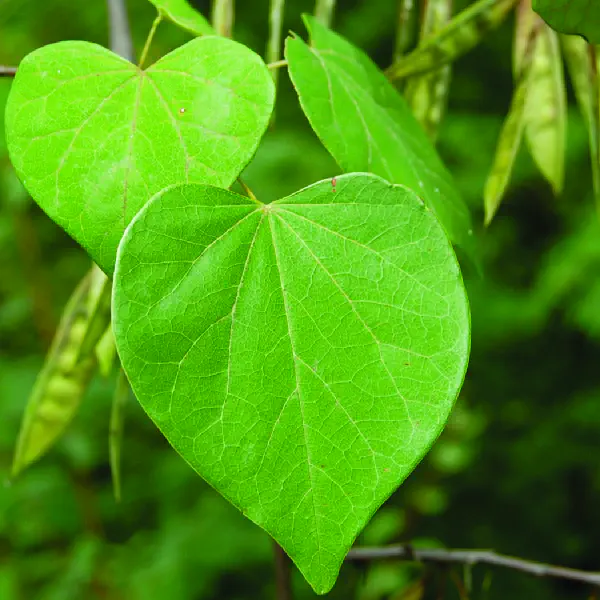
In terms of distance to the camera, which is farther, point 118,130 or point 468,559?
point 468,559

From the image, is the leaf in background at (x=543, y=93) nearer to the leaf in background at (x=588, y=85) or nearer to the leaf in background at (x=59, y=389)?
the leaf in background at (x=588, y=85)

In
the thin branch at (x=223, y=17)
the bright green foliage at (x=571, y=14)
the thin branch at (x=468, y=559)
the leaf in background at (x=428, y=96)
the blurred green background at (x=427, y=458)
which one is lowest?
the blurred green background at (x=427, y=458)

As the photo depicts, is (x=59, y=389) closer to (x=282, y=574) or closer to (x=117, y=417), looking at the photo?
(x=117, y=417)

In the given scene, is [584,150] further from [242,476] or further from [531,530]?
[242,476]

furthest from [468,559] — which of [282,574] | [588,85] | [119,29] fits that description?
[119,29]

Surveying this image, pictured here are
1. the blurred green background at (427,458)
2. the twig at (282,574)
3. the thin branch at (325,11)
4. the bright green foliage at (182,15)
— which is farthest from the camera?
the blurred green background at (427,458)

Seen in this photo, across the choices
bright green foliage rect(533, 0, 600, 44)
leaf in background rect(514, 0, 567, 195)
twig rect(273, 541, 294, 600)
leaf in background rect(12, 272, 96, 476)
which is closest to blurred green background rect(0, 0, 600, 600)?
leaf in background rect(514, 0, 567, 195)

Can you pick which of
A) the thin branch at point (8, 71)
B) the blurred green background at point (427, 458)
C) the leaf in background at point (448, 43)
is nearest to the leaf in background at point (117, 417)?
the thin branch at point (8, 71)
